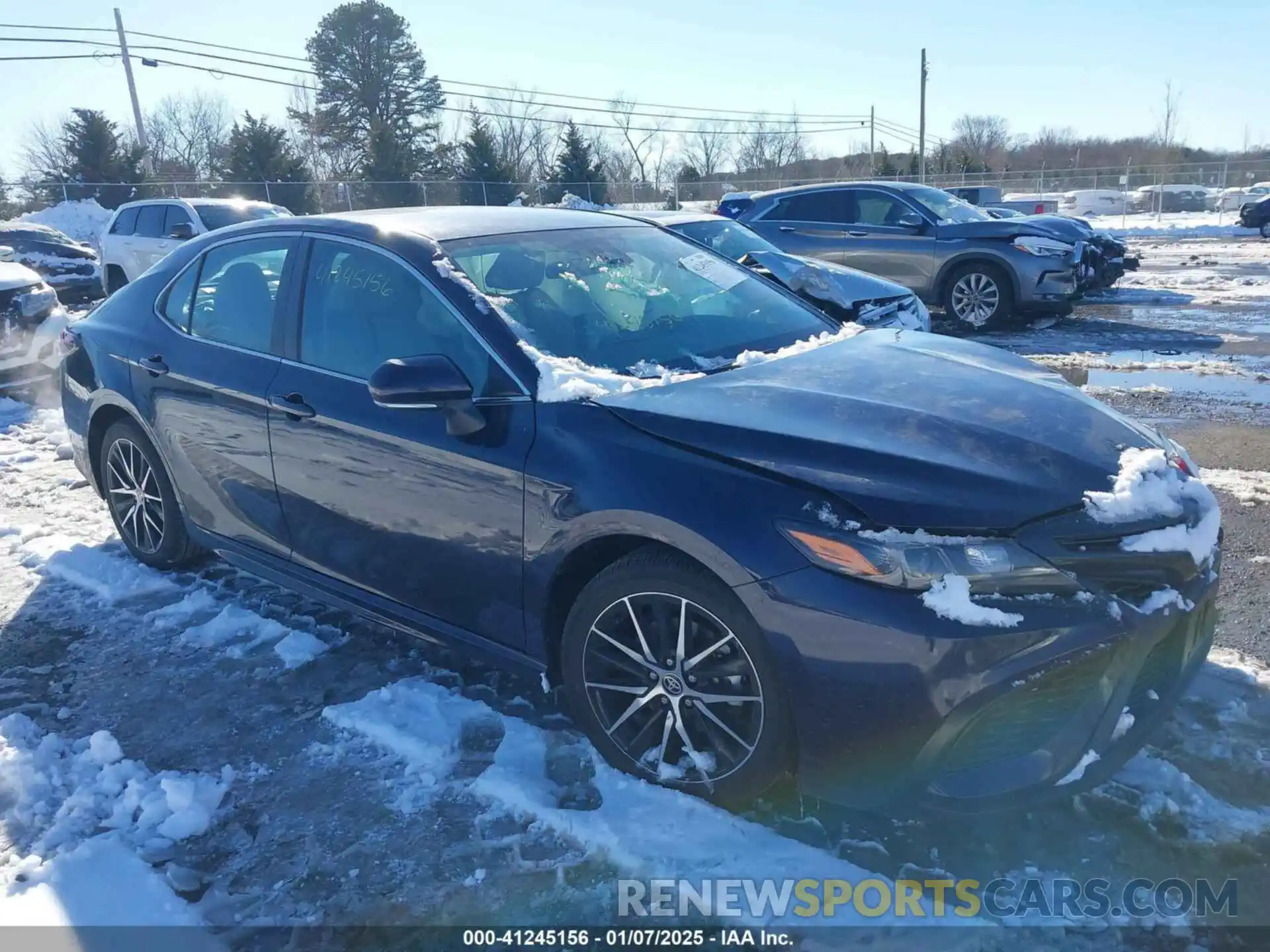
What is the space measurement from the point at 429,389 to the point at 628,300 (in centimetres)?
96

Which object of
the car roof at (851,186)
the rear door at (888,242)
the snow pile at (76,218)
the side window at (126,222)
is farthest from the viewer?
the snow pile at (76,218)

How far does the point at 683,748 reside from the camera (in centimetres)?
272

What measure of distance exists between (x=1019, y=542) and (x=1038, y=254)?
9.64 meters

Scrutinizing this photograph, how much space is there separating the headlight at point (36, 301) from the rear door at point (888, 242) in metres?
8.84

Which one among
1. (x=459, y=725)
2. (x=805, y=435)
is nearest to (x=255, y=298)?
(x=459, y=725)

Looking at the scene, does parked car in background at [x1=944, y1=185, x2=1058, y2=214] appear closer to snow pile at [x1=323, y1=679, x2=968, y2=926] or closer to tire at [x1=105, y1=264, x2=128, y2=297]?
tire at [x1=105, y1=264, x2=128, y2=297]

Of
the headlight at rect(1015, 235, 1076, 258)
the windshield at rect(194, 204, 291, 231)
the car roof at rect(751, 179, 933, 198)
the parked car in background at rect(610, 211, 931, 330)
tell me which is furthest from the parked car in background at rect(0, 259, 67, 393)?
the headlight at rect(1015, 235, 1076, 258)

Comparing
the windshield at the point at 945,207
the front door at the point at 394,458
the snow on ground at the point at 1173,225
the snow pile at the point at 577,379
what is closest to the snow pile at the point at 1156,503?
the snow pile at the point at 577,379

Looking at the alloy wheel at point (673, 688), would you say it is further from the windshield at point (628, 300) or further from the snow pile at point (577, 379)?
the windshield at point (628, 300)

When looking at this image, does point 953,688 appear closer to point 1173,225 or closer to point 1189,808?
point 1189,808

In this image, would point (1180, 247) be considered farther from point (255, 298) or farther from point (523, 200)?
point (255, 298)

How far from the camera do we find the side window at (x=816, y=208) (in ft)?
38.9

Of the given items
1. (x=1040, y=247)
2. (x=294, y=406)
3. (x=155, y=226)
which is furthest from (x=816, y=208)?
(x=155, y=226)

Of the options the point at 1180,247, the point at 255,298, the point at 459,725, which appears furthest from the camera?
the point at 1180,247
